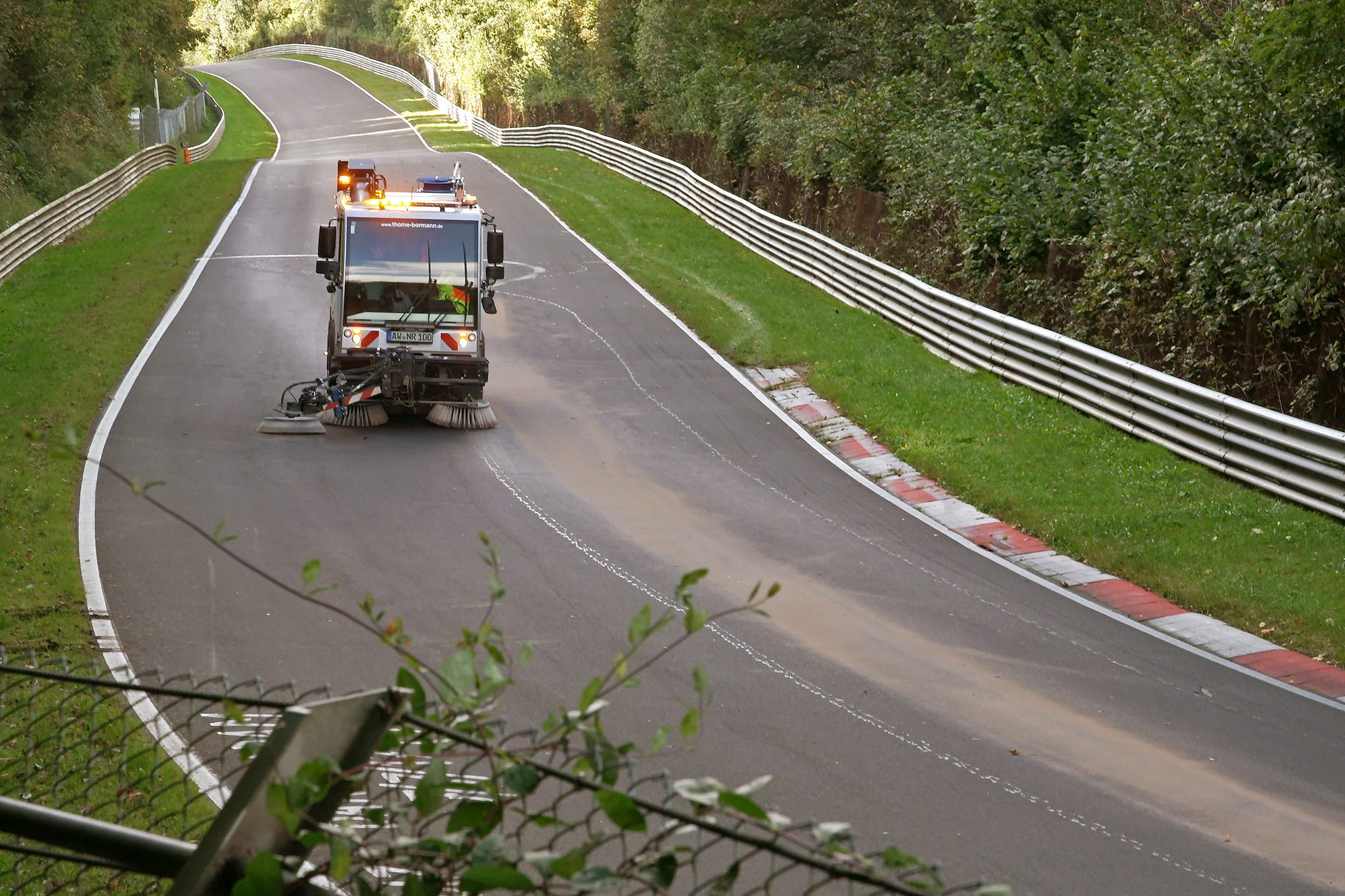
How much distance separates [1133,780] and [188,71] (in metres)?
83.8

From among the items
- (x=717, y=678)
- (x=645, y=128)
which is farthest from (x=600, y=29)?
(x=717, y=678)

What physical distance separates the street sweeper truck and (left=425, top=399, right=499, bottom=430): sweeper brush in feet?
0.04

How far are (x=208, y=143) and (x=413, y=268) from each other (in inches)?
1630

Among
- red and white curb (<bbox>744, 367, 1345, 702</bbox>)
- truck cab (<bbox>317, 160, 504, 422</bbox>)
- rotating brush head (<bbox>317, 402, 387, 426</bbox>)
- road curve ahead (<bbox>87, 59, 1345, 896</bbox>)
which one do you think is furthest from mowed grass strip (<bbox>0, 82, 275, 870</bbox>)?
red and white curb (<bbox>744, 367, 1345, 702</bbox>)

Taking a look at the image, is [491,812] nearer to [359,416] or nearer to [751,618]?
[751,618]

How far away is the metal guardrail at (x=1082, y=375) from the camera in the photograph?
44.4 feet

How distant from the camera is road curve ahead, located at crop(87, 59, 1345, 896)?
301 inches

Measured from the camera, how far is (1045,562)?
12.7m

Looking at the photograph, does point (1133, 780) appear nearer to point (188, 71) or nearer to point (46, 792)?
point (46, 792)

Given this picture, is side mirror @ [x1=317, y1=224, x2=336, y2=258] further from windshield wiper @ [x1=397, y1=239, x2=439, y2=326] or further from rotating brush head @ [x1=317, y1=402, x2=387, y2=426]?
rotating brush head @ [x1=317, y1=402, x2=387, y2=426]

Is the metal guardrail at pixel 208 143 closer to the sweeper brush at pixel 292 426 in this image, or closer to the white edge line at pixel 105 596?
the white edge line at pixel 105 596

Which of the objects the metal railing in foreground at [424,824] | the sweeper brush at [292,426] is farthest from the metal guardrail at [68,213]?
the metal railing in foreground at [424,824]

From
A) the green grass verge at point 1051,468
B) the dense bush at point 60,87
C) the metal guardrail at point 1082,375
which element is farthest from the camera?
the dense bush at point 60,87

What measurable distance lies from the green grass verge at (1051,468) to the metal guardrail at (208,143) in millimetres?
27087
